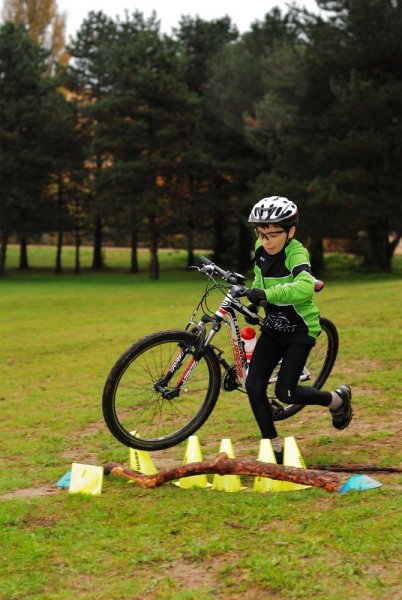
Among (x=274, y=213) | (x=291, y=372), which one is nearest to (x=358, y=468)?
(x=291, y=372)

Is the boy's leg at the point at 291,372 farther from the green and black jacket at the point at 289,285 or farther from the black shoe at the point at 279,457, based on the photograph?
the black shoe at the point at 279,457

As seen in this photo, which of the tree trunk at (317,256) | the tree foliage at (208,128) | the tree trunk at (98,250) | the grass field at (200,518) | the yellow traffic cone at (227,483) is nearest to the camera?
the grass field at (200,518)

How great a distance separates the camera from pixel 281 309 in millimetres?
5734

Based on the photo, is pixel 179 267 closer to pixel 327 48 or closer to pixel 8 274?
pixel 8 274

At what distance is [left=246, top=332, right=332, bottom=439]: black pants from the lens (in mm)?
5730

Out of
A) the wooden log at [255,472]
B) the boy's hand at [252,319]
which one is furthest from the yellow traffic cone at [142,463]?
the boy's hand at [252,319]

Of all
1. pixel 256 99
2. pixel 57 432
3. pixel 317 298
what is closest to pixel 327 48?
pixel 256 99

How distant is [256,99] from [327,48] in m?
7.40

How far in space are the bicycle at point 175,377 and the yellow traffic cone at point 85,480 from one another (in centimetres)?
53

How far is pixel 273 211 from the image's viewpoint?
18.1ft

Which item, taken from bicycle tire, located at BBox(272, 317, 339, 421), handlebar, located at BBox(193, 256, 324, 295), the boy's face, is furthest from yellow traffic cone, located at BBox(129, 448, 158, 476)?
bicycle tire, located at BBox(272, 317, 339, 421)

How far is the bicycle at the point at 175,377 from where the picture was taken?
5688 millimetres

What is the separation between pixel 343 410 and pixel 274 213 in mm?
1816

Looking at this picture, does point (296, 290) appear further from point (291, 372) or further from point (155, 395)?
point (155, 395)
